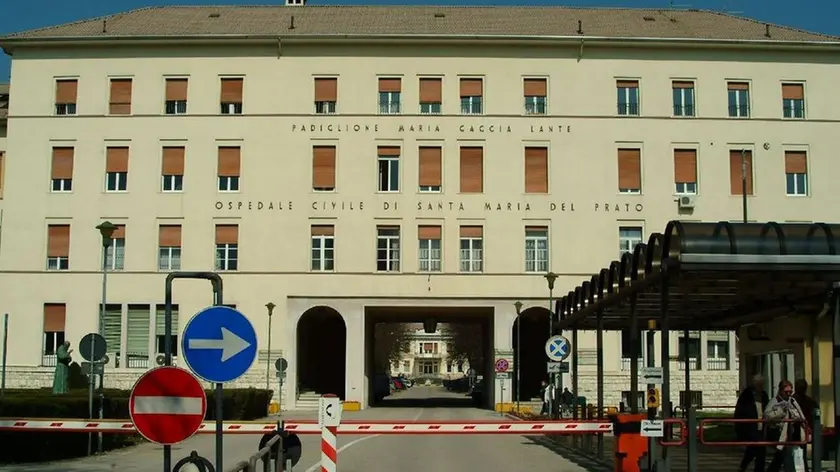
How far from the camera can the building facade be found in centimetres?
4716

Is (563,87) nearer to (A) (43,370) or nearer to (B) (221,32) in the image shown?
(B) (221,32)

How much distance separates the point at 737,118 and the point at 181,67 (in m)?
25.3

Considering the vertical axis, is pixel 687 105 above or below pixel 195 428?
above

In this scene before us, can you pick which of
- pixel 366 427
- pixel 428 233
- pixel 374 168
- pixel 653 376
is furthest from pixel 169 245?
pixel 366 427

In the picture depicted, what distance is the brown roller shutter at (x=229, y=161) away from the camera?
4775 centimetres

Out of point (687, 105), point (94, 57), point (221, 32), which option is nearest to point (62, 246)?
point (94, 57)

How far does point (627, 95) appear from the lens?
48.3 m

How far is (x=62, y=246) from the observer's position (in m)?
47.7

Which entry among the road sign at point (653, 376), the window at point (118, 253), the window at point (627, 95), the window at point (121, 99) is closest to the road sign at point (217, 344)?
the road sign at point (653, 376)

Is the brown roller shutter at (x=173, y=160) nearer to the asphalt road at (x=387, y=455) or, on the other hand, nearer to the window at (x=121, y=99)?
the window at (x=121, y=99)

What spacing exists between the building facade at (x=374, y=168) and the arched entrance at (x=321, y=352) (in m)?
3.37

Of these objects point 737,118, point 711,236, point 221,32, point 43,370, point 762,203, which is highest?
point 221,32

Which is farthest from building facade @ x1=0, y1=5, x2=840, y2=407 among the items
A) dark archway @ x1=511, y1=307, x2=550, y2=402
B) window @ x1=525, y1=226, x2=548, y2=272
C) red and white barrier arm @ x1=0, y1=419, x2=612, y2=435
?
red and white barrier arm @ x1=0, y1=419, x2=612, y2=435

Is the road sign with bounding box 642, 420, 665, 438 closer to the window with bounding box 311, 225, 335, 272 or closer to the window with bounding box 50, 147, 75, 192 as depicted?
the window with bounding box 311, 225, 335, 272
